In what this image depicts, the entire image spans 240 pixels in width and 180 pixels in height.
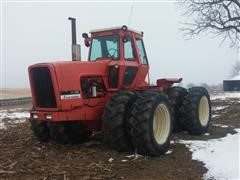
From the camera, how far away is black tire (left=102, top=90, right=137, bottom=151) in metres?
9.28

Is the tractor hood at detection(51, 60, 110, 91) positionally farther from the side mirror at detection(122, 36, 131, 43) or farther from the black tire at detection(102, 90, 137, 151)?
the side mirror at detection(122, 36, 131, 43)

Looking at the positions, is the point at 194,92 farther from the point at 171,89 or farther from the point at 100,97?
the point at 100,97

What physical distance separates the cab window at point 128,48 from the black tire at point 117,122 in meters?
1.52

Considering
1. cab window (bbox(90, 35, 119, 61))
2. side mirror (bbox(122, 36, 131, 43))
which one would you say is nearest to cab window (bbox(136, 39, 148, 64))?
side mirror (bbox(122, 36, 131, 43))

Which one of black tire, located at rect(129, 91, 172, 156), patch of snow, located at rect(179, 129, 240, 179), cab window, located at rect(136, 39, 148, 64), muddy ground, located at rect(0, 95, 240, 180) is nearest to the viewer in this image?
muddy ground, located at rect(0, 95, 240, 180)

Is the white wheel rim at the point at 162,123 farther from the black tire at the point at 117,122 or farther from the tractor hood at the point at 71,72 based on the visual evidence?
the tractor hood at the point at 71,72

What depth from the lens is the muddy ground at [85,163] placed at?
780 centimetres

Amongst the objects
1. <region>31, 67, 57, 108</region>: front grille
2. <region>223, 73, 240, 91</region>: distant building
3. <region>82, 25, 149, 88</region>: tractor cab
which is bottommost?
<region>223, 73, 240, 91</region>: distant building

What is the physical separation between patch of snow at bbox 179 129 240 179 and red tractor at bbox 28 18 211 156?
2.60 feet

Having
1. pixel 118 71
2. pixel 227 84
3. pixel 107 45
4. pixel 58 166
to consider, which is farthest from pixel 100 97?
pixel 227 84

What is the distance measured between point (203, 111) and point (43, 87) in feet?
17.5

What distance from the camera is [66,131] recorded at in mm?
10602

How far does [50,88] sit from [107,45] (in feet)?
6.99

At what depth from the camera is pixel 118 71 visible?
33.8 ft
